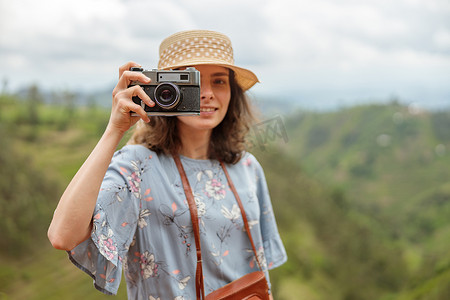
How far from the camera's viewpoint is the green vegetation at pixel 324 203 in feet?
9.73

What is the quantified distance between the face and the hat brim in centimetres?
4

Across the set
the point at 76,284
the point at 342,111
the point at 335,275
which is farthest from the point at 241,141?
the point at 342,111

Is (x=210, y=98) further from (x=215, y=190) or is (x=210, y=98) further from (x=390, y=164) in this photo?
(x=390, y=164)

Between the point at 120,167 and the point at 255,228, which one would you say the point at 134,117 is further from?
the point at 255,228

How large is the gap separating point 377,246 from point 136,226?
1920 centimetres

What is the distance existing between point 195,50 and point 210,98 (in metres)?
0.18

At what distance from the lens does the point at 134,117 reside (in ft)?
3.72

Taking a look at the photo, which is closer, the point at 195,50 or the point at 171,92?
the point at 171,92

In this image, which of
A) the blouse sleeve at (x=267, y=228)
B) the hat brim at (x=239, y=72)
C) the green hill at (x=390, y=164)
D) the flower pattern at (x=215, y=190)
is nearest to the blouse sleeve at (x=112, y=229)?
the flower pattern at (x=215, y=190)

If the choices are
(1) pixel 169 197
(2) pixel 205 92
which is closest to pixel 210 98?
(2) pixel 205 92

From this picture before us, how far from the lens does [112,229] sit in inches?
45.1

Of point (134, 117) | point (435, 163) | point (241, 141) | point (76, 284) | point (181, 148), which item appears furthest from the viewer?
point (435, 163)

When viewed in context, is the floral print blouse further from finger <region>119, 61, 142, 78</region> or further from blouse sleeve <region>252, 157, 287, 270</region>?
finger <region>119, 61, 142, 78</region>

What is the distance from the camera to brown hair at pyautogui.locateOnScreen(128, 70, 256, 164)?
1.42 metres
